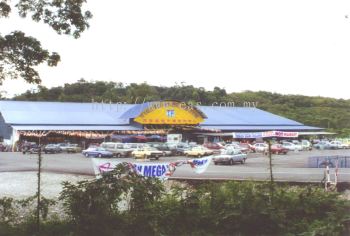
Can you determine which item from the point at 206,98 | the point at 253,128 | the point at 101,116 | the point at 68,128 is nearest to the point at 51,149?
the point at 68,128

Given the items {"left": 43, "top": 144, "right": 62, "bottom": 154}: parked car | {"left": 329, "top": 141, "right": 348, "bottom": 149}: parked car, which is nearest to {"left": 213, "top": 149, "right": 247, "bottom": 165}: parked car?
{"left": 43, "top": 144, "right": 62, "bottom": 154}: parked car

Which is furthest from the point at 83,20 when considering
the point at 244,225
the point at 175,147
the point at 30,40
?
the point at 175,147

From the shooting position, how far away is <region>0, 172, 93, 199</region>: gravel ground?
16389 millimetres

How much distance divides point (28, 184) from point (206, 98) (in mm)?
82140

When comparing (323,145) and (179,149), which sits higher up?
(179,149)

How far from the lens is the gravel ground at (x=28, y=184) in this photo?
16389 mm

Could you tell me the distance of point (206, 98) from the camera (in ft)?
328

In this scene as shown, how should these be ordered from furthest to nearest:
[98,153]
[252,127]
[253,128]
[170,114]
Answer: [252,127] < [253,128] < [170,114] < [98,153]

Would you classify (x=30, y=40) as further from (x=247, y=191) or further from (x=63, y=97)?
(x=63, y=97)

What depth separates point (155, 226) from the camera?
8359 millimetres

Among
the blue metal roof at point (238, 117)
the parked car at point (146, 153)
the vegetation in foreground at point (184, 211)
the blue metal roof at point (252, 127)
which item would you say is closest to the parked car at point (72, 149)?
the parked car at point (146, 153)

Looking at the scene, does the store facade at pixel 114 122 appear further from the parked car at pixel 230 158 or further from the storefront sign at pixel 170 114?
the parked car at pixel 230 158

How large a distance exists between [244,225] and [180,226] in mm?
1291

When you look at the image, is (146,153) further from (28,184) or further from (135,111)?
(135,111)
